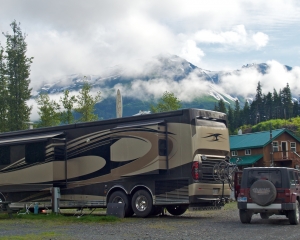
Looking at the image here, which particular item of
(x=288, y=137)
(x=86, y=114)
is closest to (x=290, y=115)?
(x=288, y=137)

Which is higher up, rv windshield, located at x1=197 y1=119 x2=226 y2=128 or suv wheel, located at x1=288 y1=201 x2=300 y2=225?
rv windshield, located at x1=197 y1=119 x2=226 y2=128

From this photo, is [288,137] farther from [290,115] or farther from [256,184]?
[290,115]

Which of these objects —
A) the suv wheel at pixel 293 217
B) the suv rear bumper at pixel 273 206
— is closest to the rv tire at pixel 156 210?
the suv rear bumper at pixel 273 206

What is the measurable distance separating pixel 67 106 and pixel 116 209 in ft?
91.3

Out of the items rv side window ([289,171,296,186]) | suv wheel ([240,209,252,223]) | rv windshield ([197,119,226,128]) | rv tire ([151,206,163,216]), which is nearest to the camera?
rv side window ([289,171,296,186])

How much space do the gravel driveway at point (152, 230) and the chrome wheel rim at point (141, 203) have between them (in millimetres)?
1298

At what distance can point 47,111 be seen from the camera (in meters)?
46.6

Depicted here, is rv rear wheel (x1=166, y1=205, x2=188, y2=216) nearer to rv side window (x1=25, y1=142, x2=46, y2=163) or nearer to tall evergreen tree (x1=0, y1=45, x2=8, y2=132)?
rv side window (x1=25, y1=142, x2=46, y2=163)


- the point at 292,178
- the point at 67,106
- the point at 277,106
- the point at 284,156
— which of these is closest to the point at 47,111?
the point at 67,106

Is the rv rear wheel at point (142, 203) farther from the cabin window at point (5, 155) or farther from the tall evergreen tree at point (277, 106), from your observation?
the tall evergreen tree at point (277, 106)

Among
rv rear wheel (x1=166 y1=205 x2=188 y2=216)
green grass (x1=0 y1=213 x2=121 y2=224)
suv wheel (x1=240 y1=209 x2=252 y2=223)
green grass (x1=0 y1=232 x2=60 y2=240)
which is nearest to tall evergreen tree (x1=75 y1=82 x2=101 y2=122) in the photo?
green grass (x1=0 y1=213 x2=121 y2=224)

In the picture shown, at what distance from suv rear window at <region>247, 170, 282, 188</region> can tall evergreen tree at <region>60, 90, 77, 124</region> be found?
100 ft

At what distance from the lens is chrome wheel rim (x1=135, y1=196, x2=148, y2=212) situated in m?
18.4

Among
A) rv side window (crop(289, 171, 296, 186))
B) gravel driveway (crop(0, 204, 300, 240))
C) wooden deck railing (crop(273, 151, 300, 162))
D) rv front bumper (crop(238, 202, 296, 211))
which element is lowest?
gravel driveway (crop(0, 204, 300, 240))
